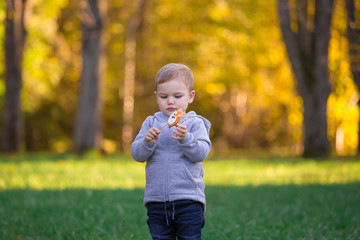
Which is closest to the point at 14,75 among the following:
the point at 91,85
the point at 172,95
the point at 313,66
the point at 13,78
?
the point at 13,78

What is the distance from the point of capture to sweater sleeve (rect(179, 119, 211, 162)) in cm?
320

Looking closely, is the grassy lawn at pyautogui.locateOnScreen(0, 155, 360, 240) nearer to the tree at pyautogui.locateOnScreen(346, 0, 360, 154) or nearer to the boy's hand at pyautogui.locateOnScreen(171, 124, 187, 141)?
the boy's hand at pyautogui.locateOnScreen(171, 124, 187, 141)

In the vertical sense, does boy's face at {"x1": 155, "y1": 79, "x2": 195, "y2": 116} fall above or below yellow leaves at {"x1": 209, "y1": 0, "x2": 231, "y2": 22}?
below

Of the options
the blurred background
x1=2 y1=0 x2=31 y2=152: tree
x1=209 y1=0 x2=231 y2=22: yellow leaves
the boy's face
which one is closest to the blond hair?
the boy's face

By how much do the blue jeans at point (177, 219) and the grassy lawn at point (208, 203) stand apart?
1156mm

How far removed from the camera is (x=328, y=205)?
6328 millimetres

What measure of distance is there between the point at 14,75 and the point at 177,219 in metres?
14.6

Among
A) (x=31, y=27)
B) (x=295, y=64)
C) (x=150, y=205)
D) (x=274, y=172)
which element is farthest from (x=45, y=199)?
(x=31, y=27)

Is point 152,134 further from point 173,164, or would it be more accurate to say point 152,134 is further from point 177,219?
point 177,219

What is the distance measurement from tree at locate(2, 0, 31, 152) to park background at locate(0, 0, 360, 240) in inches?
1.6

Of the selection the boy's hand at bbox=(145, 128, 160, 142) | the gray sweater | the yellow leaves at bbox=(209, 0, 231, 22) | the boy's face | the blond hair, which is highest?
the yellow leaves at bbox=(209, 0, 231, 22)

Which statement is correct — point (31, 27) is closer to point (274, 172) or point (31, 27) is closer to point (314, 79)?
A: point (314, 79)

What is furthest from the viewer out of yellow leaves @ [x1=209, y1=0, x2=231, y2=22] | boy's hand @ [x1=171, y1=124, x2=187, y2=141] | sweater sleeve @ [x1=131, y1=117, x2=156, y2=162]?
yellow leaves @ [x1=209, y1=0, x2=231, y2=22]

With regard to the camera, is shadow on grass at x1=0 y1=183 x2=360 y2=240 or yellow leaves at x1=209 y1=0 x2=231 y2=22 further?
yellow leaves at x1=209 y1=0 x2=231 y2=22
